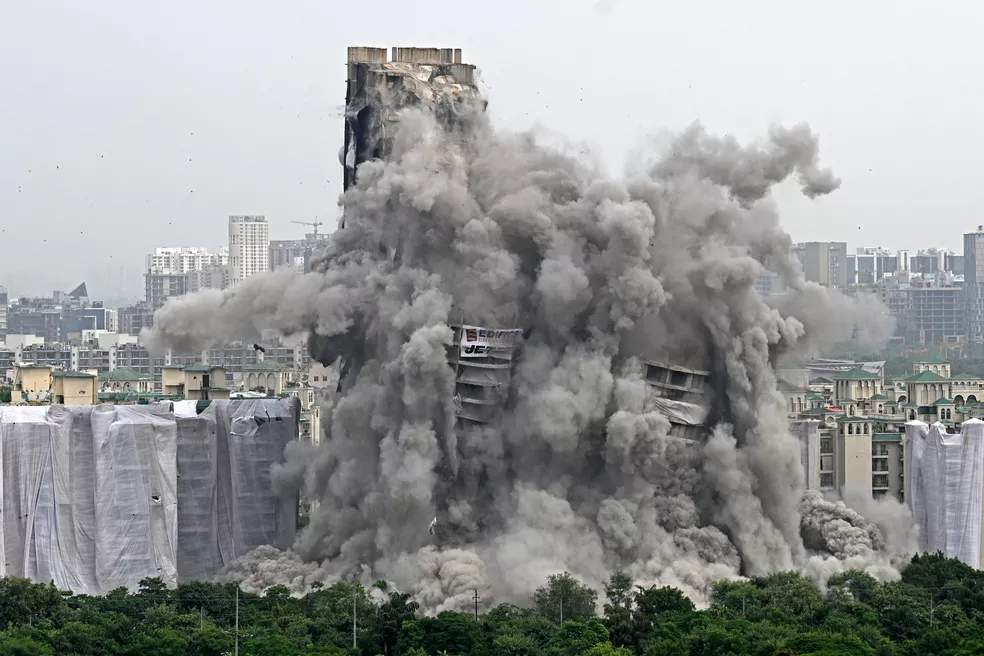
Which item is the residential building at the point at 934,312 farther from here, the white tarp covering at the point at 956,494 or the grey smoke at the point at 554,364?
the grey smoke at the point at 554,364

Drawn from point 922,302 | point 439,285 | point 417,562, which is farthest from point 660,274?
point 922,302

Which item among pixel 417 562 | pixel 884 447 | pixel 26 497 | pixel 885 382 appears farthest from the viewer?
pixel 885 382

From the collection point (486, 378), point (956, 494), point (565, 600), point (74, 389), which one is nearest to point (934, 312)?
point (956, 494)

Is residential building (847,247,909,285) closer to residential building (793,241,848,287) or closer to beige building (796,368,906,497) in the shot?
residential building (793,241,848,287)

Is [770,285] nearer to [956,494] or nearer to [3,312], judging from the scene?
[956,494]

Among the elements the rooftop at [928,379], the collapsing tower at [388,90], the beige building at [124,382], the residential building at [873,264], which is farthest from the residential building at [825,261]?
the collapsing tower at [388,90]

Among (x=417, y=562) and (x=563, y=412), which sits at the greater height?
(x=563, y=412)

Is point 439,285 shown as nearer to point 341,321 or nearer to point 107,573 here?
point 341,321
